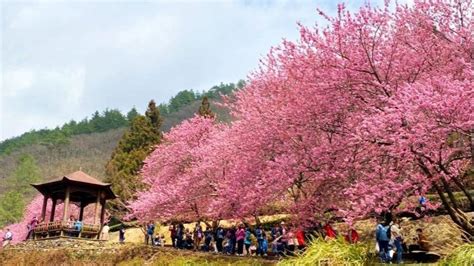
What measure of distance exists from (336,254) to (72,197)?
72.3 feet

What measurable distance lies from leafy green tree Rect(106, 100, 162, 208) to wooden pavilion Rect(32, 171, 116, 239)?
577 centimetres

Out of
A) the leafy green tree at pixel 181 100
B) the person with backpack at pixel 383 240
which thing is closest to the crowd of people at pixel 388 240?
the person with backpack at pixel 383 240

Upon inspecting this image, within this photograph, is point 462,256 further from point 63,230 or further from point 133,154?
point 133,154

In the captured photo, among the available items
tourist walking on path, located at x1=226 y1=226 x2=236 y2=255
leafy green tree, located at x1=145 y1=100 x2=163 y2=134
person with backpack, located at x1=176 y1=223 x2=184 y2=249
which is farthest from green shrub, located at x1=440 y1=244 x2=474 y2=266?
leafy green tree, located at x1=145 y1=100 x2=163 y2=134

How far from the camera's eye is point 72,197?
27.4 metres

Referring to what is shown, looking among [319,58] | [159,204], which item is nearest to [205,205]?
[159,204]

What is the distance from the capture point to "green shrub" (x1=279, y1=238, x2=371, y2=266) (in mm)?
8141

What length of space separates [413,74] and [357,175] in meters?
2.99

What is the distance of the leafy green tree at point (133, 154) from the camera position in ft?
112

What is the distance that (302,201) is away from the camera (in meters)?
14.5

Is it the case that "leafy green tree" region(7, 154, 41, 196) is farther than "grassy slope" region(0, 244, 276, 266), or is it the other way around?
"leafy green tree" region(7, 154, 41, 196)

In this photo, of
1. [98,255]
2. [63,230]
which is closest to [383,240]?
[98,255]

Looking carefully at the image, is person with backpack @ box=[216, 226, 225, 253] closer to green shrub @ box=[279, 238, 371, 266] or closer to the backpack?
the backpack

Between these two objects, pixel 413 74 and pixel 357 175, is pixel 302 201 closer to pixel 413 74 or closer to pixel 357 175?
pixel 357 175
